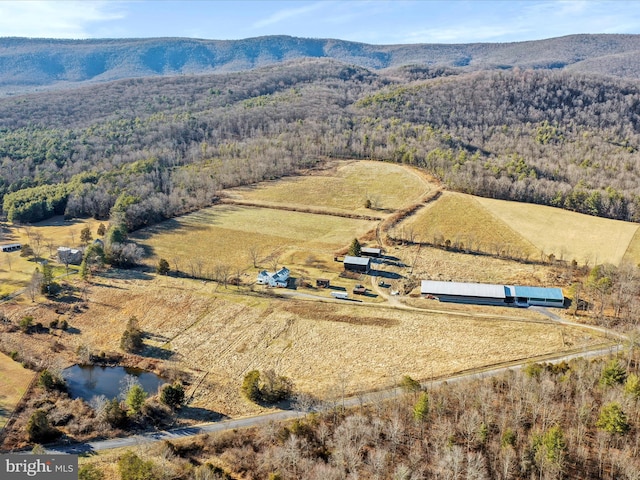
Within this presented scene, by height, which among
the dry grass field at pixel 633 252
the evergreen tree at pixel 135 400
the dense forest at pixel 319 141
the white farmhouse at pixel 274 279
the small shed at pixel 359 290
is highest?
the dense forest at pixel 319 141

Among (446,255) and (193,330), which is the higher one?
(446,255)

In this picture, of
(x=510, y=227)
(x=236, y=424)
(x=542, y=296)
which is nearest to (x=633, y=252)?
(x=510, y=227)

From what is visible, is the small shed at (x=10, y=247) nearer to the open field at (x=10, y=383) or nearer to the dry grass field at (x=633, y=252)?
the open field at (x=10, y=383)

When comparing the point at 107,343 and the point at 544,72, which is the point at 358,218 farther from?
the point at 544,72

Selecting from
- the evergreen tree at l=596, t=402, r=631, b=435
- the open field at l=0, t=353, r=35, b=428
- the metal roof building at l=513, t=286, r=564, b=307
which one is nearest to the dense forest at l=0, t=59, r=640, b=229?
the metal roof building at l=513, t=286, r=564, b=307

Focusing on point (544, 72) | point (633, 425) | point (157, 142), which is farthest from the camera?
point (544, 72)

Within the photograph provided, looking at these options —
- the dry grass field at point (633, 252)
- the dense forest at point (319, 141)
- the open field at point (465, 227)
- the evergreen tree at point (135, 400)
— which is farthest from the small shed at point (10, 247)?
the dry grass field at point (633, 252)

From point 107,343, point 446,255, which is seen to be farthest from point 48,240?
point 446,255

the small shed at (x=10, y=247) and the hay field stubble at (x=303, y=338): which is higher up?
the small shed at (x=10, y=247)

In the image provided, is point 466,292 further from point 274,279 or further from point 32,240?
point 32,240
